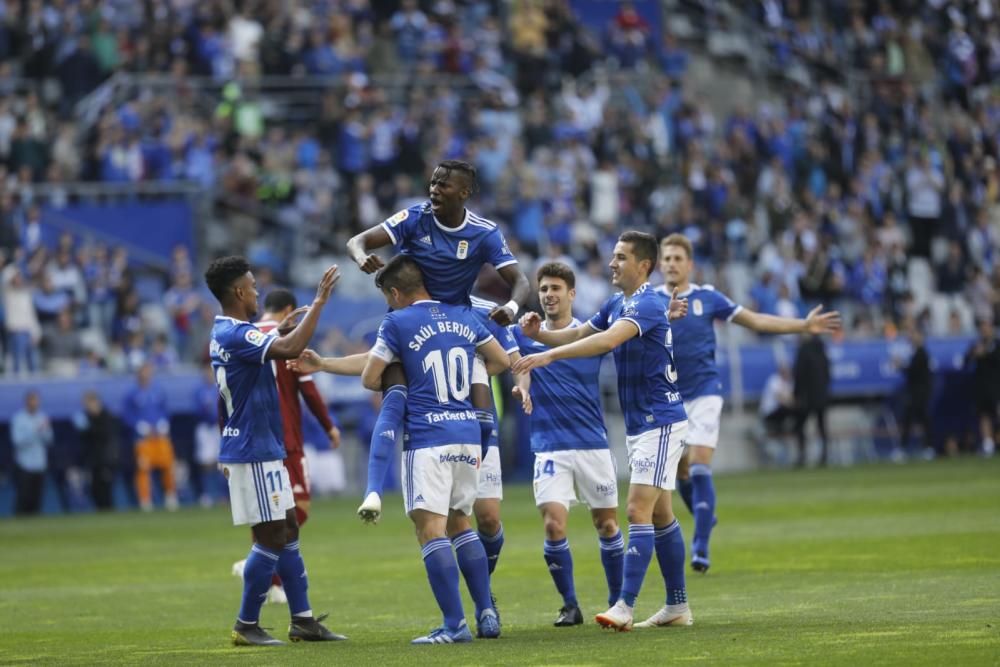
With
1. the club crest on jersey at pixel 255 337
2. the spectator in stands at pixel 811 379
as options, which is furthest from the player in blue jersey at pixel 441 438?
the spectator in stands at pixel 811 379

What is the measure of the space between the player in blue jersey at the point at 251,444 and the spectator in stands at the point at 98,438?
17709 mm

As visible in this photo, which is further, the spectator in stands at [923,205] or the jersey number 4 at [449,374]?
the spectator in stands at [923,205]

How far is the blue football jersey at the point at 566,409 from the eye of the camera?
12141mm

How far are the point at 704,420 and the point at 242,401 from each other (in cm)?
578

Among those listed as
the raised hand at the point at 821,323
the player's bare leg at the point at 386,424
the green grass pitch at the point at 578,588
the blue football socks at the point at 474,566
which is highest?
the raised hand at the point at 821,323

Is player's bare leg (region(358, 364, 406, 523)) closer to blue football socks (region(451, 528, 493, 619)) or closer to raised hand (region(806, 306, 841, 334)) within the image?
blue football socks (region(451, 528, 493, 619))

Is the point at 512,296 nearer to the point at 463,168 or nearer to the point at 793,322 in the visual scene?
the point at 463,168

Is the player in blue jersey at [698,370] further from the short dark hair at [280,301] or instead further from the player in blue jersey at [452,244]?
the player in blue jersey at [452,244]

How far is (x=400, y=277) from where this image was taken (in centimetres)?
1072

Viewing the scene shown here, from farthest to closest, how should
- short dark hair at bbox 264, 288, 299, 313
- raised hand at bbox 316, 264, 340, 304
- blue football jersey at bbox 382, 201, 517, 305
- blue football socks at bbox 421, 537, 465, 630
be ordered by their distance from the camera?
short dark hair at bbox 264, 288, 299, 313, blue football jersey at bbox 382, 201, 517, 305, raised hand at bbox 316, 264, 340, 304, blue football socks at bbox 421, 537, 465, 630

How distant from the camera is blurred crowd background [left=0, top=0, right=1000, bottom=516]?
30281 mm

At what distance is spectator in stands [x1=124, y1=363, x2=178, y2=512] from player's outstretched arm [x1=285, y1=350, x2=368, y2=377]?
678 inches

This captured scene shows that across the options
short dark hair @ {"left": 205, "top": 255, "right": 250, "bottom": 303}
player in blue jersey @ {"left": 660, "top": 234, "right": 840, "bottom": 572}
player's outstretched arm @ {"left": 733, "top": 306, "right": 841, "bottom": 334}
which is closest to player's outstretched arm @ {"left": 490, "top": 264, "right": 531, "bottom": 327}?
short dark hair @ {"left": 205, "top": 255, "right": 250, "bottom": 303}

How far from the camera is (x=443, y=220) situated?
36.8 ft
